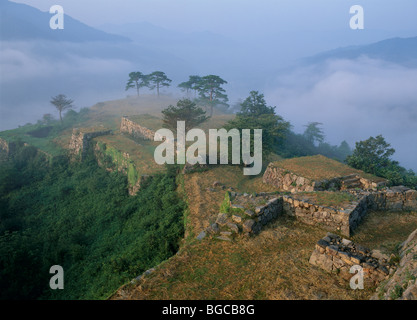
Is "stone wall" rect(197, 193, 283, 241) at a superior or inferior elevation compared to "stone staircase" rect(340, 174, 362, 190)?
inferior

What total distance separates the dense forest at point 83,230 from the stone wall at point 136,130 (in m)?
6.94

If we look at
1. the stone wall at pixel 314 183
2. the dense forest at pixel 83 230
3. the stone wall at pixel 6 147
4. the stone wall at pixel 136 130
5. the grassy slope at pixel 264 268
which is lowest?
the dense forest at pixel 83 230

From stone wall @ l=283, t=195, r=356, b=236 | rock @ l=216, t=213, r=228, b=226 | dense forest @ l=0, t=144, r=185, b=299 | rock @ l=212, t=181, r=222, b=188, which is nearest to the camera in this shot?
stone wall @ l=283, t=195, r=356, b=236

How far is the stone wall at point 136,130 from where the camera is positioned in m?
28.3

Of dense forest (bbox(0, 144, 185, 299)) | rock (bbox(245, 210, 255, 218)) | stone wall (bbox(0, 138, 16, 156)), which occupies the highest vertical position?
stone wall (bbox(0, 138, 16, 156))

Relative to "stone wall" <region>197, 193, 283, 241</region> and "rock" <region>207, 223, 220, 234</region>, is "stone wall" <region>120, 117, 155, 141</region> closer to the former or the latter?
"stone wall" <region>197, 193, 283, 241</region>

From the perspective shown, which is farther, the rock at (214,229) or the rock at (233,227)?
the rock at (214,229)

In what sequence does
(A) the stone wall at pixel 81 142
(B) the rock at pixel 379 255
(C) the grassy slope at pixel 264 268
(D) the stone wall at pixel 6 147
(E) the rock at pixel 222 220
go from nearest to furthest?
(C) the grassy slope at pixel 264 268 < (B) the rock at pixel 379 255 < (E) the rock at pixel 222 220 < (A) the stone wall at pixel 81 142 < (D) the stone wall at pixel 6 147

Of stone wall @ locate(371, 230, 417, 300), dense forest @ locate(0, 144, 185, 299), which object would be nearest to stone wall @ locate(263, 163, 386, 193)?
dense forest @ locate(0, 144, 185, 299)

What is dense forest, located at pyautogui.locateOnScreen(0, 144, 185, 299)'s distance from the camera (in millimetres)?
10320

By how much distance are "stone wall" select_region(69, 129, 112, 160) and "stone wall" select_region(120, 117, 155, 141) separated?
12.5ft

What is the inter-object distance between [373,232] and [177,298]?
24.1ft

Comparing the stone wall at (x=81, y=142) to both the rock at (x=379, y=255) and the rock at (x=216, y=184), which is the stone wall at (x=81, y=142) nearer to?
the rock at (x=216, y=184)

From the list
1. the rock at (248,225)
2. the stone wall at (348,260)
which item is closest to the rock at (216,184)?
the rock at (248,225)
